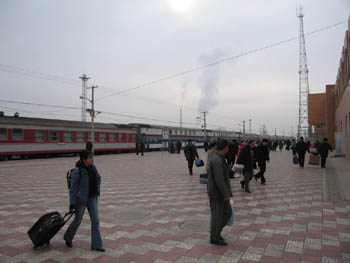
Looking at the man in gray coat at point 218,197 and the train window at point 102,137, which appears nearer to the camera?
the man in gray coat at point 218,197

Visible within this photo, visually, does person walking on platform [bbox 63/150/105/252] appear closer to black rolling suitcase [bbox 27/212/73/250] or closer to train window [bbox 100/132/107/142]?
black rolling suitcase [bbox 27/212/73/250]

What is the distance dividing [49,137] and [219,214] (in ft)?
78.6

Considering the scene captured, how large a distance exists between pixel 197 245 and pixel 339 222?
3.20 m

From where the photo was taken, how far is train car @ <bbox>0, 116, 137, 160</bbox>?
22.1 m

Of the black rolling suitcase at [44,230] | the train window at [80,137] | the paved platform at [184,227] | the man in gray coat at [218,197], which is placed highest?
the train window at [80,137]

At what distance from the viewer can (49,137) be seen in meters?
25.3

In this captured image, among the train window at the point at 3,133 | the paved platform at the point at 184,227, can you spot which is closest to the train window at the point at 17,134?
the train window at the point at 3,133

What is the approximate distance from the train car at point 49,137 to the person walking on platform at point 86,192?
67.9ft

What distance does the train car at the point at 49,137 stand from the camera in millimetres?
22125

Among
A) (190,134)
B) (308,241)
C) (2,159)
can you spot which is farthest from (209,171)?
(190,134)

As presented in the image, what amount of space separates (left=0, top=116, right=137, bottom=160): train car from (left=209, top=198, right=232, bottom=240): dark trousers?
21.9 meters

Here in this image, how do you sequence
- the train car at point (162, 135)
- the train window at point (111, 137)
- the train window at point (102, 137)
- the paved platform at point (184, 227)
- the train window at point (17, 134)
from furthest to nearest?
the train car at point (162, 135), the train window at point (111, 137), the train window at point (102, 137), the train window at point (17, 134), the paved platform at point (184, 227)

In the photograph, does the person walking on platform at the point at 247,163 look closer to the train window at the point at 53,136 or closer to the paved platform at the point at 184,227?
the paved platform at the point at 184,227

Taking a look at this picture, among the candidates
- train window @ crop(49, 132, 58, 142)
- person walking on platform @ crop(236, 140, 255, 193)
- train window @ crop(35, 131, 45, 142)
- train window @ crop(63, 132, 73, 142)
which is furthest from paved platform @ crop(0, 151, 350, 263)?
train window @ crop(63, 132, 73, 142)
